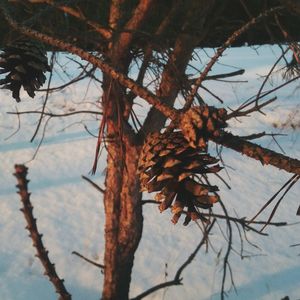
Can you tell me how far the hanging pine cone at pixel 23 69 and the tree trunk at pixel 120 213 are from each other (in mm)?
493

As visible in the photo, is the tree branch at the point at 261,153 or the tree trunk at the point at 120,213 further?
the tree trunk at the point at 120,213

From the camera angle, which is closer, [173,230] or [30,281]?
[30,281]

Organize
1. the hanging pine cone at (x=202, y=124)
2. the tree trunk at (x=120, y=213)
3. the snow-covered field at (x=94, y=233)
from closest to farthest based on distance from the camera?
the hanging pine cone at (x=202, y=124) < the tree trunk at (x=120, y=213) < the snow-covered field at (x=94, y=233)

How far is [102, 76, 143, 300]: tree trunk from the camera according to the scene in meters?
1.12

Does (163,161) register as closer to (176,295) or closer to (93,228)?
(176,295)

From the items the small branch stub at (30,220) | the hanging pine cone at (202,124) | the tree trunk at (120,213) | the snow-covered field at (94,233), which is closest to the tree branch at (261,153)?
the hanging pine cone at (202,124)

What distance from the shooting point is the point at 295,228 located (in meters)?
2.91

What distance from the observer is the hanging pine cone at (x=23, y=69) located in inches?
Result: 21.1

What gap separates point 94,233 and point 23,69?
2.23m

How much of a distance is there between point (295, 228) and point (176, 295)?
1.11m

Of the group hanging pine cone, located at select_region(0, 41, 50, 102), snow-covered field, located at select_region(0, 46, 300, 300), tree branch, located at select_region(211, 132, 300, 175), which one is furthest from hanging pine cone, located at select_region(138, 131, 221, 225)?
snow-covered field, located at select_region(0, 46, 300, 300)

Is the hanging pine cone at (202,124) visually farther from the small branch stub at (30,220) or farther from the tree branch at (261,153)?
the small branch stub at (30,220)

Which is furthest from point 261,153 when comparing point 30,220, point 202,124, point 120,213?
point 120,213

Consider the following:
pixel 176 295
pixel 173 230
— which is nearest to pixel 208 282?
pixel 176 295
